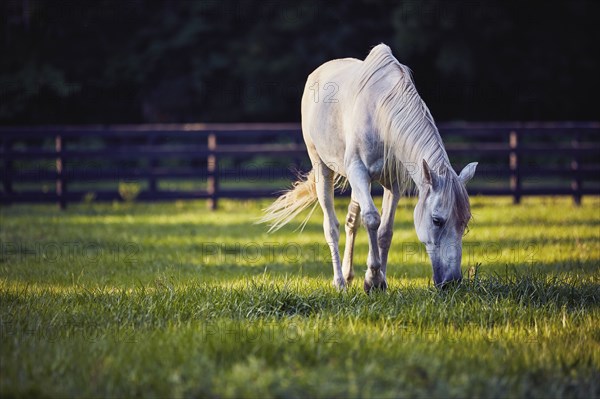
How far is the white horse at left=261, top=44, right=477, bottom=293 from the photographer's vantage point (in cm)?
514

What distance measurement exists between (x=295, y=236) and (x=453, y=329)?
5498 millimetres

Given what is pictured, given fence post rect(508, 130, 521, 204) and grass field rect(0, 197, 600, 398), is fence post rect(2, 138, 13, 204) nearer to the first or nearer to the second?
grass field rect(0, 197, 600, 398)

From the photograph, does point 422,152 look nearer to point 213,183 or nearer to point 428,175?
point 428,175

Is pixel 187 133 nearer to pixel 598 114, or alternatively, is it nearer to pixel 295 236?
pixel 295 236

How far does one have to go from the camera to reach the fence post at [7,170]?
45.2ft

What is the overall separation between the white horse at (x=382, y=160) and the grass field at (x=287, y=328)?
0.37m

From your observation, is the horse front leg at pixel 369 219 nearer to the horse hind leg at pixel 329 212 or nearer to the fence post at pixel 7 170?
the horse hind leg at pixel 329 212

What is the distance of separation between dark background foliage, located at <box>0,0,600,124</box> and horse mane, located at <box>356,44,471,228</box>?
57.3 ft

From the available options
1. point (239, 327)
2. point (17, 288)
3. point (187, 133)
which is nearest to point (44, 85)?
point (187, 133)

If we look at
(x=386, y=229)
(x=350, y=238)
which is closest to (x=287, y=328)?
(x=386, y=229)

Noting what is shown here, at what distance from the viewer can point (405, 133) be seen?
5.45 m

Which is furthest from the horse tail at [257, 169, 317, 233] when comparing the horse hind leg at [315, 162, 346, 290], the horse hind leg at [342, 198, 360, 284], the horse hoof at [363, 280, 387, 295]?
the horse hoof at [363, 280, 387, 295]

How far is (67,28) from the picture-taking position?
84.5ft

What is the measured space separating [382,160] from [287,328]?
213cm
